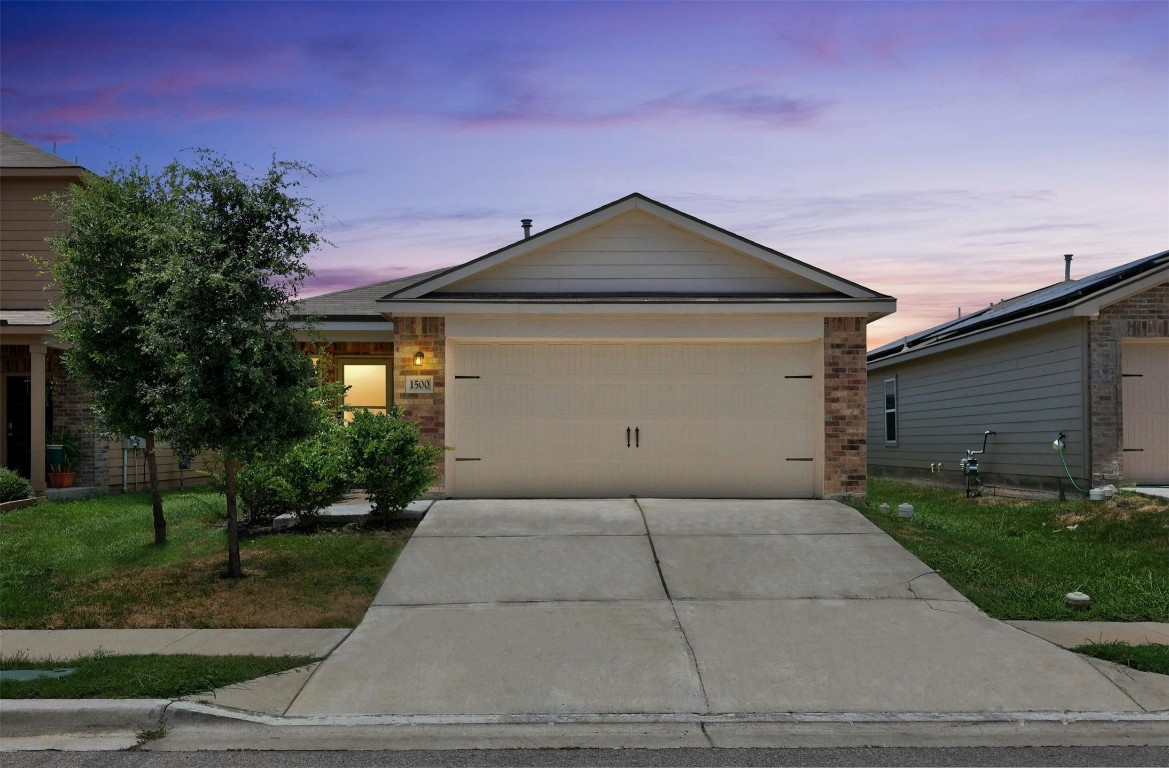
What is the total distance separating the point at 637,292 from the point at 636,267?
38 centimetres

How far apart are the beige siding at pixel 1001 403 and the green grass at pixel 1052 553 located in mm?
1520

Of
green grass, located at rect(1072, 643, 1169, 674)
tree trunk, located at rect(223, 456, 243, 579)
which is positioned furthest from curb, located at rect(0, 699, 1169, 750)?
tree trunk, located at rect(223, 456, 243, 579)

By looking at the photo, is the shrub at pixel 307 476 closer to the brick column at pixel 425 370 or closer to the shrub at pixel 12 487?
the brick column at pixel 425 370

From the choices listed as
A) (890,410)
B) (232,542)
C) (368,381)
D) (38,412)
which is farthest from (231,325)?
(890,410)

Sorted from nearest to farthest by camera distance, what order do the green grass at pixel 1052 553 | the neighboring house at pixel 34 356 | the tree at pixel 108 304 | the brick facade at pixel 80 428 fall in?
the green grass at pixel 1052 553 → the tree at pixel 108 304 → the neighboring house at pixel 34 356 → the brick facade at pixel 80 428

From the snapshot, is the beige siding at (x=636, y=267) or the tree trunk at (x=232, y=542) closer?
the tree trunk at (x=232, y=542)

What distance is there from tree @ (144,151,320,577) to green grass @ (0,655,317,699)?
115 inches

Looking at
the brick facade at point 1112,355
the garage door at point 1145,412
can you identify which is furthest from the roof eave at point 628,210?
the garage door at point 1145,412

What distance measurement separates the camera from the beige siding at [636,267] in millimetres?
14031

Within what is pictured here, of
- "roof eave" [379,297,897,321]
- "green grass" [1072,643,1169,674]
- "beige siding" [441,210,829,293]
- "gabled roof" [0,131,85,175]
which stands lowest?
"green grass" [1072,643,1169,674]

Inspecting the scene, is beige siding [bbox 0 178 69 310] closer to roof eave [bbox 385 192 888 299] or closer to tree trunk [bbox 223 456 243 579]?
roof eave [bbox 385 192 888 299]

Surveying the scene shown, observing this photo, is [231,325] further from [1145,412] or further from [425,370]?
[1145,412]

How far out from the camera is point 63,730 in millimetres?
6254

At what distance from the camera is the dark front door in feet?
60.7
